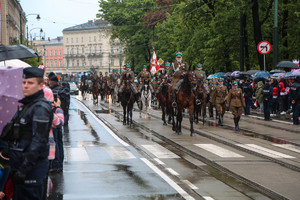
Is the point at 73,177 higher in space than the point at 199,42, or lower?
lower

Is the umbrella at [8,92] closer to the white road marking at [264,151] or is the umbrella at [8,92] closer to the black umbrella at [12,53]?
the black umbrella at [12,53]

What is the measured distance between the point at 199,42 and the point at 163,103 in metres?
20.9

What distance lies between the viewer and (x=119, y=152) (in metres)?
13.5

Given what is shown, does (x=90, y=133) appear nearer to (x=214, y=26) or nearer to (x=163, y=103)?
(x=163, y=103)

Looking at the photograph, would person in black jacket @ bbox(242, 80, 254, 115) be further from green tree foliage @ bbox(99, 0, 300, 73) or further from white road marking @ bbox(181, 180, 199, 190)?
white road marking @ bbox(181, 180, 199, 190)

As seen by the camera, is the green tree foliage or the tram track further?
the green tree foliage

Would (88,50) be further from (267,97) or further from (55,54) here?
(267,97)

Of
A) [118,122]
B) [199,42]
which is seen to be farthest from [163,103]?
[199,42]

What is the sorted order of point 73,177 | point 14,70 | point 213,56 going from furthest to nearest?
point 213,56 → point 73,177 → point 14,70

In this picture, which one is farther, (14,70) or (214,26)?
(214,26)

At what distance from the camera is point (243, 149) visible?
1412 centimetres

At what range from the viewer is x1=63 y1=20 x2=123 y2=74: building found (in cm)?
17465

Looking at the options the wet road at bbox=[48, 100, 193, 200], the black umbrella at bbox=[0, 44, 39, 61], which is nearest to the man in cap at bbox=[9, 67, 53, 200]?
the wet road at bbox=[48, 100, 193, 200]

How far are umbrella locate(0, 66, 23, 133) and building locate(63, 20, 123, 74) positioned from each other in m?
166
